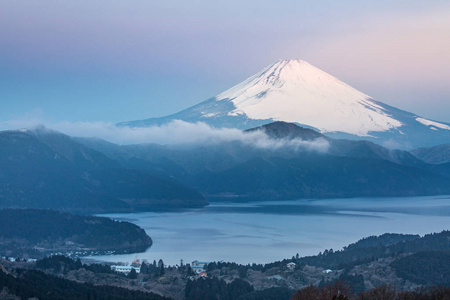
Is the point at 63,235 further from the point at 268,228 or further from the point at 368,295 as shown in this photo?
the point at 368,295

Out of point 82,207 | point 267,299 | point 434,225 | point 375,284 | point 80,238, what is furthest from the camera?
point 82,207

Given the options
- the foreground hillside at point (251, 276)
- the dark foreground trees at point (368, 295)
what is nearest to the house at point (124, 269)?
the foreground hillside at point (251, 276)

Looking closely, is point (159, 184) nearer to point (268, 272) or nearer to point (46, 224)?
point (46, 224)

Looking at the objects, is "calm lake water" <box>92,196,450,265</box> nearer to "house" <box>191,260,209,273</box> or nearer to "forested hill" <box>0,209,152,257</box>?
"house" <box>191,260,209,273</box>

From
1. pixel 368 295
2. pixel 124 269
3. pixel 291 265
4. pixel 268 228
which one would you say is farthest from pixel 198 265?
pixel 268 228

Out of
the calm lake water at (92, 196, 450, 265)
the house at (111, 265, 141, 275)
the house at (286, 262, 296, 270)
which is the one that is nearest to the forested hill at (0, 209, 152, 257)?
the calm lake water at (92, 196, 450, 265)

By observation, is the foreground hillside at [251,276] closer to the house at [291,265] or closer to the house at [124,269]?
the house at [291,265]

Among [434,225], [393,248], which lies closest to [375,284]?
[393,248]

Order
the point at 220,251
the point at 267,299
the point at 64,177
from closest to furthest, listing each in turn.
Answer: the point at 267,299 < the point at 220,251 < the point at 64,177
